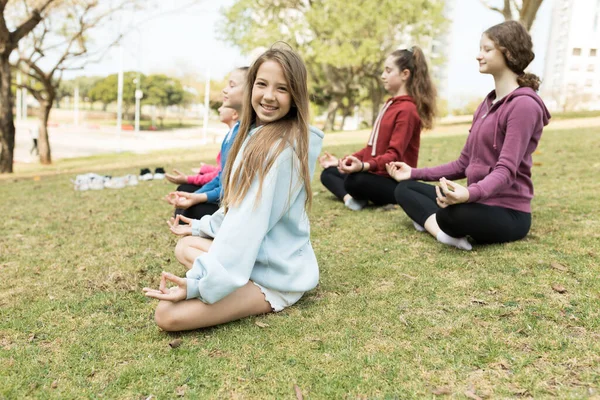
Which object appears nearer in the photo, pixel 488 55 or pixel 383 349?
pixel 383 349

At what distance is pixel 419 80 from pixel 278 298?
2877mm

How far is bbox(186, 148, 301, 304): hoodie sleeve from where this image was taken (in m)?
2.33

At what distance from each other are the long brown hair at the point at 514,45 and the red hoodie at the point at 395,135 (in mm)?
1348

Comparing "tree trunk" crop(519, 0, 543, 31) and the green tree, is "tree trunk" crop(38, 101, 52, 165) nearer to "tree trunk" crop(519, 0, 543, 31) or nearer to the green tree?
"tree trunk" crop(519, 0, 543, 31)

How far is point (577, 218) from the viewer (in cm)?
432

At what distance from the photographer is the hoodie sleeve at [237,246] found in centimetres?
233

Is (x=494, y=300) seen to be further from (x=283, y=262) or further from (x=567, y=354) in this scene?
(x=283, y=262)

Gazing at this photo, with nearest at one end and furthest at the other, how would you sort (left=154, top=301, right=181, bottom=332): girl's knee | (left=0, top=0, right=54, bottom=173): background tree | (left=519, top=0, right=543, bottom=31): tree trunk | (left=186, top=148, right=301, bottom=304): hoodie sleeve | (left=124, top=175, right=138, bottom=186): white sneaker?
(left=186, top=148, right=301, bottom=304): hoodie sleeve
(left=154, top=301, right=181, bottom=332): girl's knee
(left=124, top=175, right=138, bottom=186): white sneaker
(left=0, top=0, right=54, bottom=173): background tree
(left=519, top=0, right=543, bottom=31): tree trunk

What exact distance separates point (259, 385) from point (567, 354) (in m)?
1.29

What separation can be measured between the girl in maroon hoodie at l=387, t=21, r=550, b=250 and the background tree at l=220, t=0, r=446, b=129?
761 inches

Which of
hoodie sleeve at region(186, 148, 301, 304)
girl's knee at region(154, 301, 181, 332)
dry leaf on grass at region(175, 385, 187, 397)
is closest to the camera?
dry leaf on grass at region(175, 385, 187, 397)

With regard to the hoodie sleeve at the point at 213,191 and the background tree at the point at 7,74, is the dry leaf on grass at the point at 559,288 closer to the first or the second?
the hoodie sleeve at the point at 213,191

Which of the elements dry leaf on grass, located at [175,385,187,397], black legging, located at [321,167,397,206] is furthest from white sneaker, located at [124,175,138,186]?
dry leaf on grass, located at [175,385,187,397]

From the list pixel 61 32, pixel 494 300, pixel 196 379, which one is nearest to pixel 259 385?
pixel 196 379
